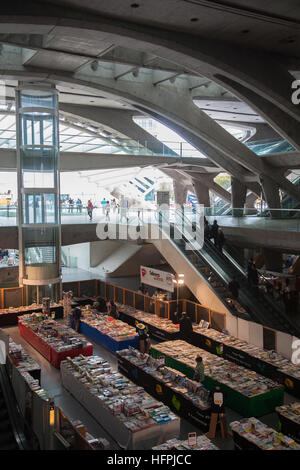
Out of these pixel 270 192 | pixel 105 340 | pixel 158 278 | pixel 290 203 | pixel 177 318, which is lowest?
pixel 105 340

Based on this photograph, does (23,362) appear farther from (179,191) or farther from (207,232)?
(179,191)

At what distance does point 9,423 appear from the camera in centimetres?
912

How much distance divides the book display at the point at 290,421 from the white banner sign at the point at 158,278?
8365 millimetres

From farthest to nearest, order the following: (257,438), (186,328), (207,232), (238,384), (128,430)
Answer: (207,232)
(186,328)
(238,384)
(128,430)
(257,438)

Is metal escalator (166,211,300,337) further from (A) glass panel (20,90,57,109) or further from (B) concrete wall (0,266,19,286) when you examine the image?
(B) concrete wall (0,266,19,286)

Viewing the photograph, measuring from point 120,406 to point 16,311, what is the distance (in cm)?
1086

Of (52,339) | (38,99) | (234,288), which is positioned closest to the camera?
(52,339)

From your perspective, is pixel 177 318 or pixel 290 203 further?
pixel 290 203

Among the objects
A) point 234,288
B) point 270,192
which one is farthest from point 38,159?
point 270,192

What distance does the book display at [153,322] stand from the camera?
1617 centimetres

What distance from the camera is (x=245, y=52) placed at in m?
14.5

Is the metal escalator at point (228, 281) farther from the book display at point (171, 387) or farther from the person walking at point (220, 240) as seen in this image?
the book display at point (171, 387)

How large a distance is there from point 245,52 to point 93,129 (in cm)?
1735
